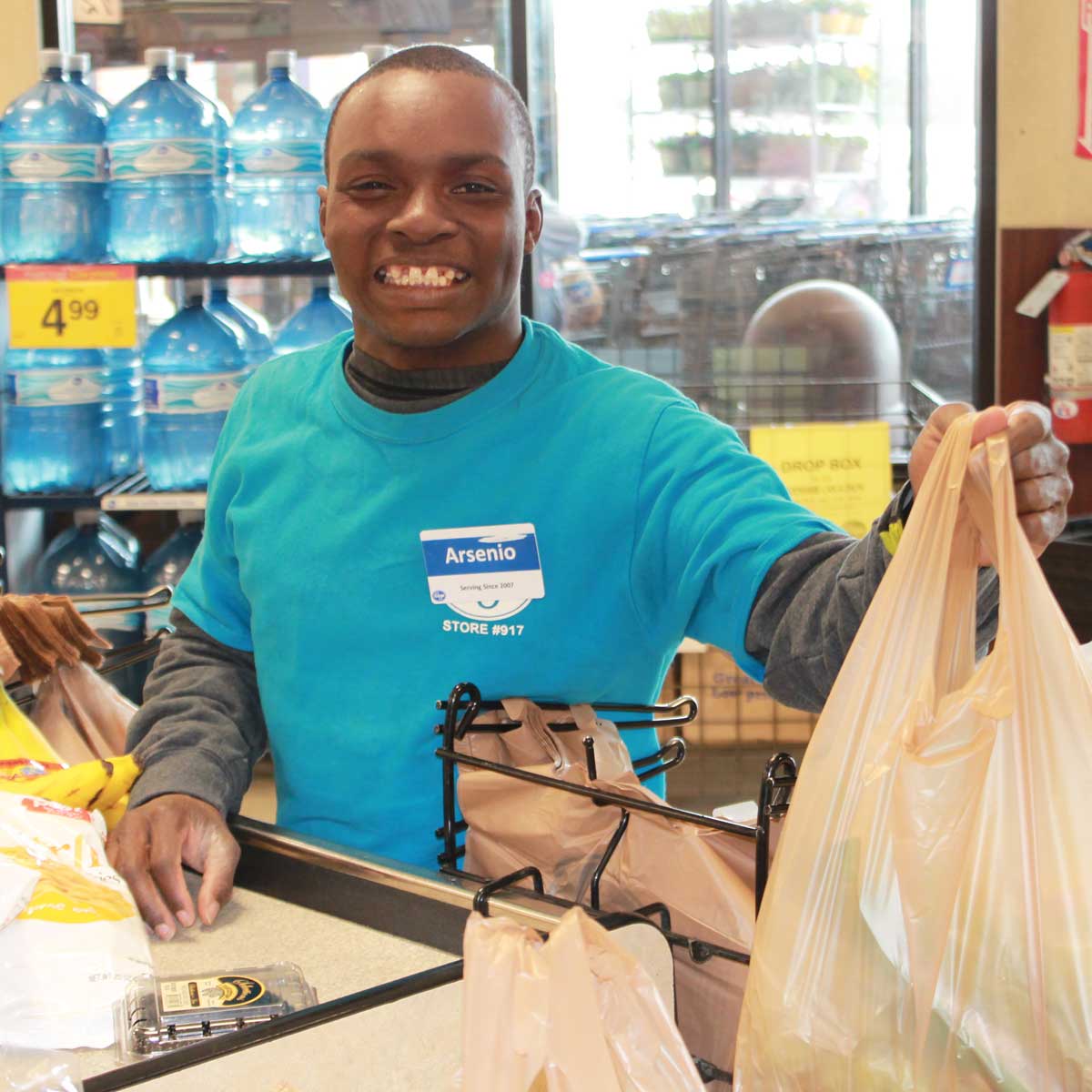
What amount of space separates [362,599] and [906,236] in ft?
9.64

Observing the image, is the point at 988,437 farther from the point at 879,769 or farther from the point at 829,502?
the point at 829,502

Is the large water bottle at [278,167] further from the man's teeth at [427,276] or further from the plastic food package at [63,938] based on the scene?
the plastic food package at [63,938]

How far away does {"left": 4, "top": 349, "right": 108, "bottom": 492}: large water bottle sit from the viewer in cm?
357

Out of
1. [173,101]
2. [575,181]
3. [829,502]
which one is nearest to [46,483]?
[173,101]

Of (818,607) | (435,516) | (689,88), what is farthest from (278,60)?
(818,607)

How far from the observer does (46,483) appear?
11.8ft

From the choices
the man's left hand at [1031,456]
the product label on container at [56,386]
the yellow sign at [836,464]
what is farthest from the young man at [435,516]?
the product label on container at [56,386]

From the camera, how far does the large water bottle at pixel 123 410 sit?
362cm

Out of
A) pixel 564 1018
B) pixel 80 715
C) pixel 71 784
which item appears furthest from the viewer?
pixel 80 715

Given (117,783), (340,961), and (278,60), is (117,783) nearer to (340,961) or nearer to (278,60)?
(340,961)

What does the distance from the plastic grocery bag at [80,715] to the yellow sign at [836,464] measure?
2086 mm

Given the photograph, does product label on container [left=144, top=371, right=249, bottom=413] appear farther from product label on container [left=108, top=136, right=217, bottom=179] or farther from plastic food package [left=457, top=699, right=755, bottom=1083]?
plastic food package [left=457, top=699, right=755, bottom=1083]

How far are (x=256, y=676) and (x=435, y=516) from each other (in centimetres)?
31

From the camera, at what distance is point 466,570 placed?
4.46ft
